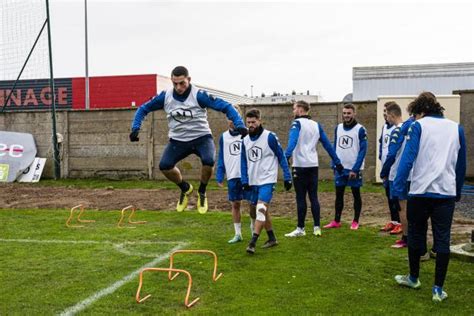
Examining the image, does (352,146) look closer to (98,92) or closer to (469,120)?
(469,120)

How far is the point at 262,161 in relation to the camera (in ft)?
24.5

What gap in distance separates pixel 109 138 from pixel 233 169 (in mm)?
12184

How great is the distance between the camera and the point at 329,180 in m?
17.3

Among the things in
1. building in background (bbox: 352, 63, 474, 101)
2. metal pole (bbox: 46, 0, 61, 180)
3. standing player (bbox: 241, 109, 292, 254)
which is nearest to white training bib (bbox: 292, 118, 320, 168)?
standing player (bbox: 241, 109, 292, 254)

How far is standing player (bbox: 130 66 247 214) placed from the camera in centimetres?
712

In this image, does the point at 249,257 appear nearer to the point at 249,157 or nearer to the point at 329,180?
the point at 249,157

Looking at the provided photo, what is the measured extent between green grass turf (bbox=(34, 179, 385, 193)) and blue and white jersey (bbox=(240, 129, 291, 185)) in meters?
8.05

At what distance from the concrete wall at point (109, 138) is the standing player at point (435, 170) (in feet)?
39.7

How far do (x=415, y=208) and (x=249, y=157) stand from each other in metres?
2.77

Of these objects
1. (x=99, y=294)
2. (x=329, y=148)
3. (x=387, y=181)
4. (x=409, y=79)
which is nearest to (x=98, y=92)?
(x=409, y=79)

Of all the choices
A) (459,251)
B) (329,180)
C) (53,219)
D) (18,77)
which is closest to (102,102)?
(18,77)

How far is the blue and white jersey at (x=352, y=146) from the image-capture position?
8.91 m

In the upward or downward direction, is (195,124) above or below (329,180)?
above

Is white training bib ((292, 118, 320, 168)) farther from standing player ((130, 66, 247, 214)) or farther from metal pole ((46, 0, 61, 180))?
metal pole ((46, 0, 61, 180))
